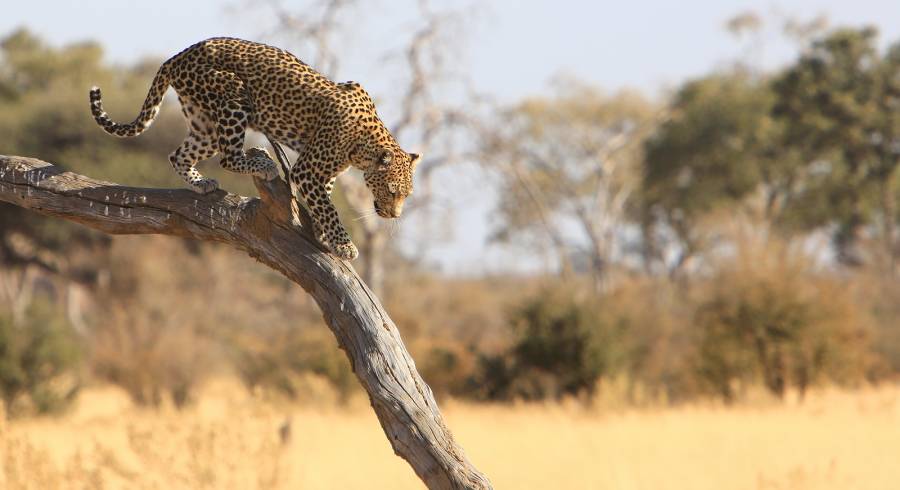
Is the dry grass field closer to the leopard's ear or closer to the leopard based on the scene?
the leopard

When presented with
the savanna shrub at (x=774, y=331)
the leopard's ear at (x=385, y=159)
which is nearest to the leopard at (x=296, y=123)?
the leopard's ear at (x=385, y=159)

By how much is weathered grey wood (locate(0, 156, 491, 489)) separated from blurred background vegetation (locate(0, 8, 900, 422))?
54 centimetres

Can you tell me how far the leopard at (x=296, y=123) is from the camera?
595 centimetres

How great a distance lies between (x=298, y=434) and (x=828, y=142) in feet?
86.6

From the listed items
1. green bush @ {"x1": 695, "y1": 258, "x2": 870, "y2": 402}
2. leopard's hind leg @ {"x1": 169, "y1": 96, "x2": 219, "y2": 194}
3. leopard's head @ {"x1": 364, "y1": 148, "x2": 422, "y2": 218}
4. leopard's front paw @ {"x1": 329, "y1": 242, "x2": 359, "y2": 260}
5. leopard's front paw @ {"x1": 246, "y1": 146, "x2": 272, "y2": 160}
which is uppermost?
green bush @ {"x1": 695, "y1": 258, "x2": 870, "y2": 402}

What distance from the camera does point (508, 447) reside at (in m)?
14.1

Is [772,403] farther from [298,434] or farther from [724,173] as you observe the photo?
[724,173]

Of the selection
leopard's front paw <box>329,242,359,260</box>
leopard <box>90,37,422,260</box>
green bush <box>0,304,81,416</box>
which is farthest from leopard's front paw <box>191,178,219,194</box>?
green bush <box>0,304,81,416</box>

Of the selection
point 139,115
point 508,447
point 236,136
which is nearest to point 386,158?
point 236,136

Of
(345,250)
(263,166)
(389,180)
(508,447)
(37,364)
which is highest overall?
(37,364)

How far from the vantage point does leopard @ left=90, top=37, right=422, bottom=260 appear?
5949mm

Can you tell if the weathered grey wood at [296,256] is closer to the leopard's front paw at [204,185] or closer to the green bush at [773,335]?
the leopard's front paw at [204,185]

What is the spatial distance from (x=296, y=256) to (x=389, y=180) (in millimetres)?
608

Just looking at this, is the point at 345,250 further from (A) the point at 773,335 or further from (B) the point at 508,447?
(A) the point at 773,335
